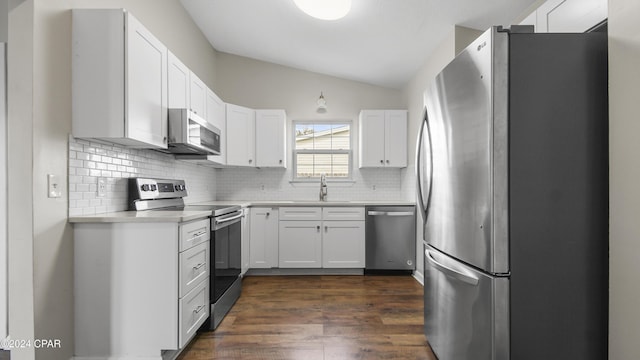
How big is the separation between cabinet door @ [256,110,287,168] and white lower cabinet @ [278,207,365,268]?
0.73 metres

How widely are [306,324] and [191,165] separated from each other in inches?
85.9

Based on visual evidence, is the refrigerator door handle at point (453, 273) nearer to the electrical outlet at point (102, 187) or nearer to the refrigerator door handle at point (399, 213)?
the refrigerator door handle at point (399, 213)

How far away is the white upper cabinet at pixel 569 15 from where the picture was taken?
1566 mm

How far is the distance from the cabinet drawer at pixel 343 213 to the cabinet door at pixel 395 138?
802mm

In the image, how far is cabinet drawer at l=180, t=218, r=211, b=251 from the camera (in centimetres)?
191

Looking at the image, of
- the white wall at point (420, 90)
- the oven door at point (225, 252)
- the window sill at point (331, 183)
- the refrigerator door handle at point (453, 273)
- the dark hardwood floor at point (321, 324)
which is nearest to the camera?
the refrigerator door handle at point (453, 273)

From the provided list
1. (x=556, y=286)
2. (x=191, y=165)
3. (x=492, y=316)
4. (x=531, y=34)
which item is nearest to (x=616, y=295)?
(x=556, y=286)

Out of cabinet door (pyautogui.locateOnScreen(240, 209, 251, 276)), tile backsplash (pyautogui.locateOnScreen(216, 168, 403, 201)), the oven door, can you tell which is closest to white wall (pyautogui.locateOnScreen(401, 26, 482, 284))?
tile backsplash (pyautogui.locateOnScreen(216, 168, 403, 201))

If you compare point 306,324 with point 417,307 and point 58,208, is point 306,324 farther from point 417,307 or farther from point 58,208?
point 58,208

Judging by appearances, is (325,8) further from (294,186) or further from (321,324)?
(321,324)

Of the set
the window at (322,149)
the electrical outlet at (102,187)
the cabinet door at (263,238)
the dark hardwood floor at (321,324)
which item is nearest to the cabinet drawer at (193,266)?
the dark hardwood floor at (321,324)

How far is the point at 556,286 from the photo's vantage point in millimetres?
1336

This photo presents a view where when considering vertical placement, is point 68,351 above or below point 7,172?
below

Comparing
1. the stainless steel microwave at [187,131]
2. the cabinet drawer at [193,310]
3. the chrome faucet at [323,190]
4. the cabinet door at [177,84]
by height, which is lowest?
the cabinet drawer at [193,310]
